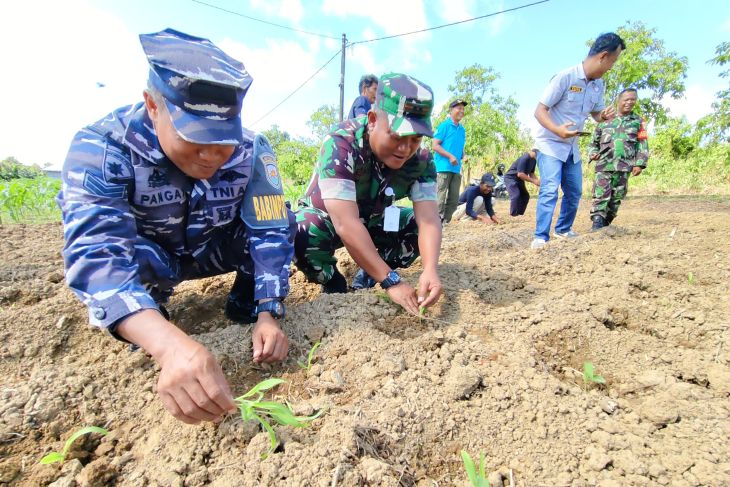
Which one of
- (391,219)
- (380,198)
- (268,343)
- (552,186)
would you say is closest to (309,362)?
(268,343)

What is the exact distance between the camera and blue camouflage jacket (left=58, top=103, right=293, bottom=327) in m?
1.11

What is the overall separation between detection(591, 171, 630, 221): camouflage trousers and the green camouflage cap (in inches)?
A: 120

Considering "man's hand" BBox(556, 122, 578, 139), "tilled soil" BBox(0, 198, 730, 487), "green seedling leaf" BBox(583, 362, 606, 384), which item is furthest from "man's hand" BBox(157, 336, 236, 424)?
"man's hand" BBox(556, 122, 578, 139)

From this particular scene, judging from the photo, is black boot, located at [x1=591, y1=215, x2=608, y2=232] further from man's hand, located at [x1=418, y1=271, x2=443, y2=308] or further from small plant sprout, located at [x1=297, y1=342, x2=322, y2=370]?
small plant sprout, located at [x1=297, y1=342, x2=322, y2=370]

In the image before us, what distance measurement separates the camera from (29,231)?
454 cm

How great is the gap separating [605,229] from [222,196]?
346cm

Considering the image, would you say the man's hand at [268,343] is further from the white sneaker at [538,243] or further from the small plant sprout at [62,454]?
the white sneaker at [538,243]

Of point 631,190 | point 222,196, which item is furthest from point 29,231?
point 631,190

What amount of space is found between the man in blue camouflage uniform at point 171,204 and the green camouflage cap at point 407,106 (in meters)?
0.58

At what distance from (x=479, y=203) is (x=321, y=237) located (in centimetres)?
496

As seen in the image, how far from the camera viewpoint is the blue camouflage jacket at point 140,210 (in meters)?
1.11

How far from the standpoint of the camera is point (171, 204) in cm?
148

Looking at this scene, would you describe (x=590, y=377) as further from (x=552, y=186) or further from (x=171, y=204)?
(x=552, y=186)

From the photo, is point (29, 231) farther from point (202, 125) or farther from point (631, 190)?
point (631, 190)
